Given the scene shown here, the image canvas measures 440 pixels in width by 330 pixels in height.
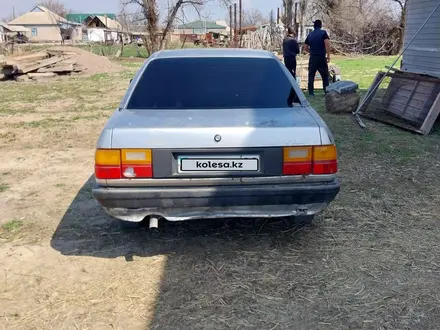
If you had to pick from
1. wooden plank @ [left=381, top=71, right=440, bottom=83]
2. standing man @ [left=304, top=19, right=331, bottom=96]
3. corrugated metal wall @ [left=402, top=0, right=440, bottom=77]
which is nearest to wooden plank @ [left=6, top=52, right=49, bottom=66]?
standing man @ [left=304, top=19, right=331, bottom=96]

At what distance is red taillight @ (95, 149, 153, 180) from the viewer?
A: 3.04 m

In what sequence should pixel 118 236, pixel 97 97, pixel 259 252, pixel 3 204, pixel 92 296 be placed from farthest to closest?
pixel 97 97, pixel 3 204, pixel 118 236, pixel 259 252, pixel 92 296

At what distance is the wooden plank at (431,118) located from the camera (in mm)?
7125

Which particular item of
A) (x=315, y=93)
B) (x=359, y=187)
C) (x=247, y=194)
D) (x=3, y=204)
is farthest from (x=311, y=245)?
(x=315, y=93)

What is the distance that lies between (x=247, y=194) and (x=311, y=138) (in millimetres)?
585

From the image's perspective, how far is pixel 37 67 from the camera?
18.5 m

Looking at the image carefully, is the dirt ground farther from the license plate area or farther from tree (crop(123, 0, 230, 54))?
tree (crop(123, 0, 230, 54))

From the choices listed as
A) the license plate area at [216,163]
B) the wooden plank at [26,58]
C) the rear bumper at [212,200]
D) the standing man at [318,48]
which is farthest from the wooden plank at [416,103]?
the wooden plank at [26,58]

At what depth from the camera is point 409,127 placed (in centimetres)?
742

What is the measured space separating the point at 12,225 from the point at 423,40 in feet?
30.6

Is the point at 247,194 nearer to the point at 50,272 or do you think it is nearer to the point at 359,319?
the point at 359,319

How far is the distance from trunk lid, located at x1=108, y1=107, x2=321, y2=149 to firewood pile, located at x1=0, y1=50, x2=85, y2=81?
16.6 meters

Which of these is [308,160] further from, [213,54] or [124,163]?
[213,54]

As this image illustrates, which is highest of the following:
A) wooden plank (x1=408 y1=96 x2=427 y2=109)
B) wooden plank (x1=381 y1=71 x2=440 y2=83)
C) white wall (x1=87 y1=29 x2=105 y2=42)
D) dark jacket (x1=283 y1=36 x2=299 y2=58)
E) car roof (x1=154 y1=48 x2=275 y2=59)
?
car roof (x1=154 y1=48 x2=275 y2=59)
